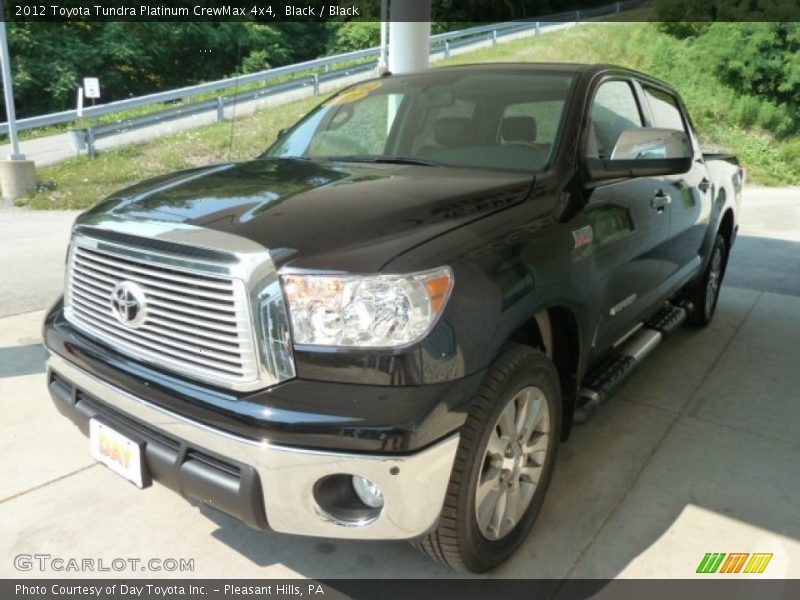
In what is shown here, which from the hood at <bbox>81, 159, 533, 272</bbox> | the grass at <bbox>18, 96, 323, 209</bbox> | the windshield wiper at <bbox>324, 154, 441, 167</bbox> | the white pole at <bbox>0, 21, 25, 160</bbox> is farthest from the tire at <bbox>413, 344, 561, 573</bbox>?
the white pole at <bbox>0, 21, 25, 160</bbox>

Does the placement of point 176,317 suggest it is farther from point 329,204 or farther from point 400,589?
point 400,589

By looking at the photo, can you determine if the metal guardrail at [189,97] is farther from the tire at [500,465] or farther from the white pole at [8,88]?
the tire at [500,465]

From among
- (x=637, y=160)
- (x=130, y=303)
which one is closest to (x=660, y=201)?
(x=637, y=160)

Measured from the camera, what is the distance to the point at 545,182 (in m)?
2.56

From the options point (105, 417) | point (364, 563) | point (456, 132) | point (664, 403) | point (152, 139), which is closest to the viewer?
point (105, 417)

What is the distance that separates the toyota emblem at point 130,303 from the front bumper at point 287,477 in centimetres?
27

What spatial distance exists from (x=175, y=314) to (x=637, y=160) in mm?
1892

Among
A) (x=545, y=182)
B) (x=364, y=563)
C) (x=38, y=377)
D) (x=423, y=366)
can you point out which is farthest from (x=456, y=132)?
(x=38, y=377)

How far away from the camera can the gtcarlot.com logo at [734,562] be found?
242cm

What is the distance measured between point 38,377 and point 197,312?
2.46 meters

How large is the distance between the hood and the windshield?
9.6 inches

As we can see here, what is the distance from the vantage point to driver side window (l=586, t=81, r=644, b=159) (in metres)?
2.99

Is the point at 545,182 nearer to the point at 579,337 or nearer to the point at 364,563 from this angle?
the point at 579,337

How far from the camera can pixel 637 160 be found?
9.08 feet
